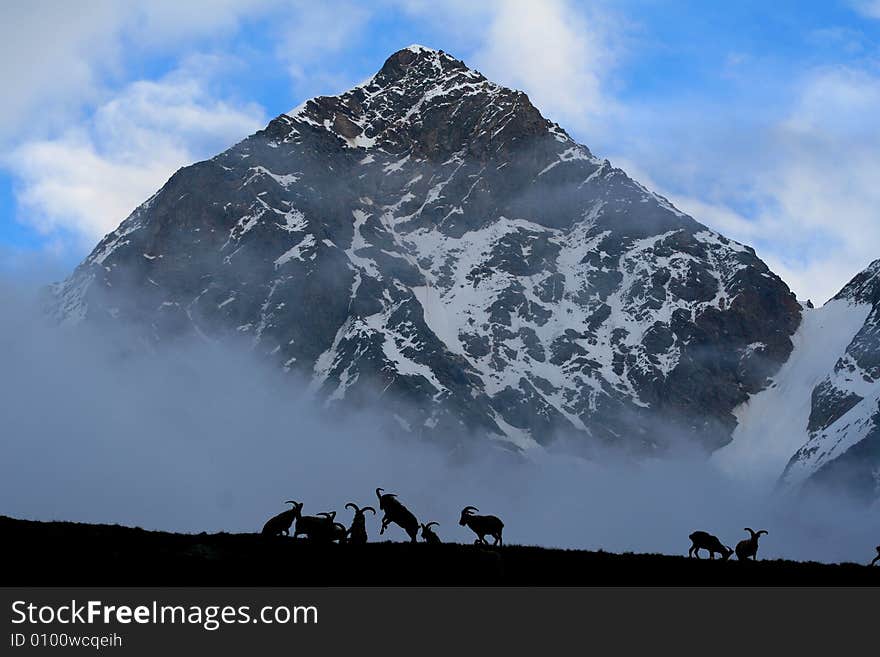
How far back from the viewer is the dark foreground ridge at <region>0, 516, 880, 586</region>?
166 feet

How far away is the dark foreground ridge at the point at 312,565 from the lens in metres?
50.7

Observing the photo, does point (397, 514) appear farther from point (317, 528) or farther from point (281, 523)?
point (281, 523)

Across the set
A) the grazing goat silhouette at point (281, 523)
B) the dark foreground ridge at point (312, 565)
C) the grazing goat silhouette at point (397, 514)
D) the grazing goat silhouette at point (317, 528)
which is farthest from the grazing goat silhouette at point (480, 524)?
the grazing goat silhouette at point (281, 523)

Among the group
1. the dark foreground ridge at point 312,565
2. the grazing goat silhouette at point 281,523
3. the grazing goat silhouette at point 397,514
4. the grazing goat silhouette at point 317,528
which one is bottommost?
the dark foreground ridge at point 312,565

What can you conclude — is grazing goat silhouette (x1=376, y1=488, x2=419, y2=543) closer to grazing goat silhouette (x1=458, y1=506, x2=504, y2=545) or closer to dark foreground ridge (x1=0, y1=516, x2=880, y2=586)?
grazing goat silhouette (x1=458, y1=506, x2=504, y2=545)

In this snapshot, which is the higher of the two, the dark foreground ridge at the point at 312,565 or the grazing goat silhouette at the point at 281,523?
the grazing goat silhouette at the point at 281,523

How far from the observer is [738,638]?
47.3 meters

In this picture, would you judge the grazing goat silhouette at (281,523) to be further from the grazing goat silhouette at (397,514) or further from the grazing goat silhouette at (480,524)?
the grazing goat silhouette at (480,524)

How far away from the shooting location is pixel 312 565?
54.4 meters

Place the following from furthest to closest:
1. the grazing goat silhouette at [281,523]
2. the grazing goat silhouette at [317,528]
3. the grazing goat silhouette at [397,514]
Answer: the grazing goat silhouette at [397,514] → the grazing goat silhouette at [281,523] → the grazing goat silhouette at [317,528]

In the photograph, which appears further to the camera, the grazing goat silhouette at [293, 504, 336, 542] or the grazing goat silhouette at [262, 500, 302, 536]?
the grazing goat silhouette at [262, 500, 302, 536]

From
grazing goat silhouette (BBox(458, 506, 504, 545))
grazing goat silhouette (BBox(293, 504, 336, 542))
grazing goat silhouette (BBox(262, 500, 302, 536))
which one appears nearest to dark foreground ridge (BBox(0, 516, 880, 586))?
grazing goat silhouette (BBox(293, 504, 336, 542))

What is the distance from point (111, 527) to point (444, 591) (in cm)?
1649

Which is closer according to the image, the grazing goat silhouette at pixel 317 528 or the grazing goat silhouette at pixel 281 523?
the grazing goat silhouette at pixel 317 528
